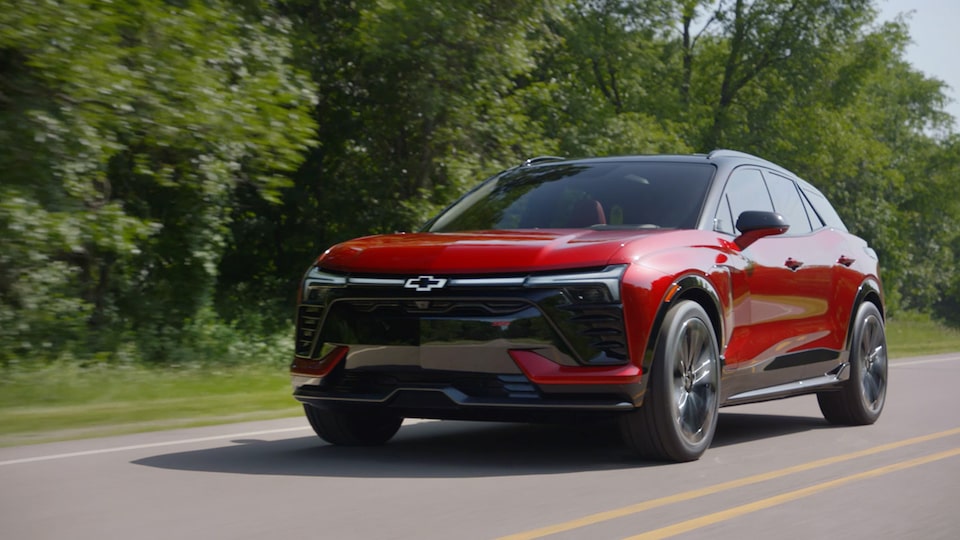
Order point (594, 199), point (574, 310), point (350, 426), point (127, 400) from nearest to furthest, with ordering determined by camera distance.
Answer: point (574, 310) < point (350, 426) < point (594, 199) < point (127, 400)

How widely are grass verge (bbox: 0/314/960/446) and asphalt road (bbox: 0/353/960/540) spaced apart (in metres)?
0.82

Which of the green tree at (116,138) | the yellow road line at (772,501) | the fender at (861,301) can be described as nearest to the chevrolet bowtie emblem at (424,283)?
the yellow road line at (772,501)

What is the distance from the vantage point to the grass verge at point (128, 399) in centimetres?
916

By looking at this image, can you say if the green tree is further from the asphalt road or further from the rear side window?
the rear side window

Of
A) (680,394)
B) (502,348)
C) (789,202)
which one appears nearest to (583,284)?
(502,348)

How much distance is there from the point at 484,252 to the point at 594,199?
1358 millimetres

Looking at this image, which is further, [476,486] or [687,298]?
[687,298]

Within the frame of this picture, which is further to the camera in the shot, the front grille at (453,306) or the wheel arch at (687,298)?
the wheel arch at (687,298)

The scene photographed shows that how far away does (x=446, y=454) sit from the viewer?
24.7 feet

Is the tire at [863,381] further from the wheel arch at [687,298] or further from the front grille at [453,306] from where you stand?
the front grille at [453,306]

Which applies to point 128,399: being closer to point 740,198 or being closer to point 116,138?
point 116,138

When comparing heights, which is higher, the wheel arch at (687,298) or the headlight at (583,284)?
the headlight at (583,284)

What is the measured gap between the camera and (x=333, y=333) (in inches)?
279

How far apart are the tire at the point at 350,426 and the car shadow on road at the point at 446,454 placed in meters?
0.07
